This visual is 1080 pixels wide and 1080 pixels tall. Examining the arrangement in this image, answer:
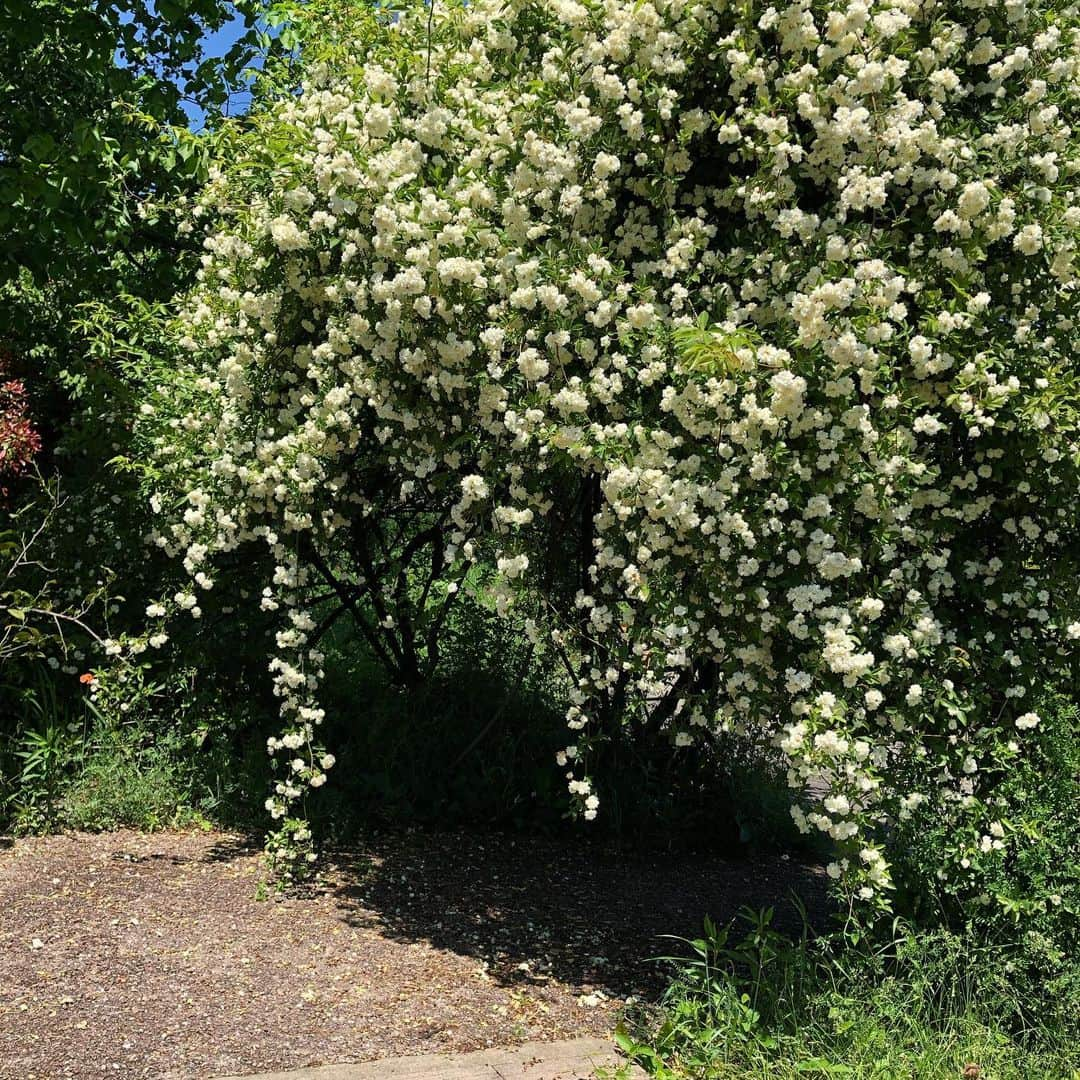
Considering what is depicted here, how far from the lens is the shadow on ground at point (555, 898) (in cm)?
422

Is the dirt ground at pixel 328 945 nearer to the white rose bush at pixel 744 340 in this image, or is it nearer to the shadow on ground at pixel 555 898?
the shadow on ground at pixel 555 898

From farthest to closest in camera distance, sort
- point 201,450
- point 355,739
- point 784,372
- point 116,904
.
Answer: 1. point 355,739
2. point 201,450
3. point 116,904
4. point 784,372

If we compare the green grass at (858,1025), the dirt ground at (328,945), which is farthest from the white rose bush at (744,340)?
the dirt ground at (328,945)

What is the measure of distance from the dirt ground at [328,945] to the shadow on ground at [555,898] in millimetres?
12

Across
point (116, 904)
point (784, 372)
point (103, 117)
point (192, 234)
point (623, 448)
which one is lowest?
point (116, 904)

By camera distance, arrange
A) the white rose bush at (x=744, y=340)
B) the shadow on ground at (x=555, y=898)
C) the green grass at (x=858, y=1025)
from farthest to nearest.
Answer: the shadow on ground at (x=555, y=898) < the white rose bush at (x=744, y=340) < the green grass at (x=858, y=1025)

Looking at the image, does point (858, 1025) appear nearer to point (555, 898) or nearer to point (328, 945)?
point (555, 898)

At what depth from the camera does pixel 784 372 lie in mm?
3191

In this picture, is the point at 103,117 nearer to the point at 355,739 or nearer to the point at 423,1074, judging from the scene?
the point at 355,739

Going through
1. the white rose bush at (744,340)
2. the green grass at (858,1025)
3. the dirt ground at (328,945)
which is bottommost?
the dirt ground at (328,945)

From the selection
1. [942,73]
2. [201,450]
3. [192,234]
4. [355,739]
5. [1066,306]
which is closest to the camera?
[942,73]

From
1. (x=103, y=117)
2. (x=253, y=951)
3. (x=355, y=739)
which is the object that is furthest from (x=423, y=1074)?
(x=103, y=117)

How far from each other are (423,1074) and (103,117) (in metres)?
6.28

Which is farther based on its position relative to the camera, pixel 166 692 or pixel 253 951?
pixel 166 692
